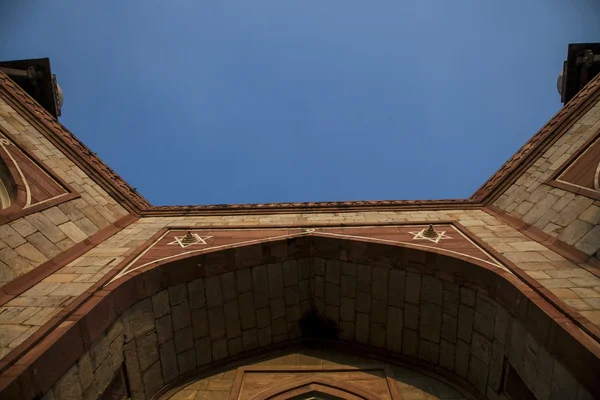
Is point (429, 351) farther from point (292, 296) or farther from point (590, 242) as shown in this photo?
point (590, 242)

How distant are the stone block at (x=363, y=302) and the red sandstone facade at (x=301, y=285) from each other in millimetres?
20

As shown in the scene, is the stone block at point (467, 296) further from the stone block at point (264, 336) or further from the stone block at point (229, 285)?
the stone block at point (229, 285)

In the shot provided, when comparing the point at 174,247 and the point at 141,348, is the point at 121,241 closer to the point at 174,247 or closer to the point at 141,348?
the point at 174,247

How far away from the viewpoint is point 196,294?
6.84m

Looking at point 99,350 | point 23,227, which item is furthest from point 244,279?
point 23,227

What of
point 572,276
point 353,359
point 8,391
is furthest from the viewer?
point 353,359

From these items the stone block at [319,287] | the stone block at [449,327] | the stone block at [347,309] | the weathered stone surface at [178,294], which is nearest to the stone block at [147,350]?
the weathered stone surface at [178,294]

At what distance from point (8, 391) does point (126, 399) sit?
241cm

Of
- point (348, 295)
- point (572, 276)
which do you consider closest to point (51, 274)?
point (348, 295)

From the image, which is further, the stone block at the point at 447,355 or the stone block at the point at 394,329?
the stone block at the point at 394,329

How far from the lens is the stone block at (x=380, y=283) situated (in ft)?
23.4

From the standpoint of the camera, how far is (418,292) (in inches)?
272

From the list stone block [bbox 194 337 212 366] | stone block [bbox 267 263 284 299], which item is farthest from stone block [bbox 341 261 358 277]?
stone block [bbox 194 337 212 366]

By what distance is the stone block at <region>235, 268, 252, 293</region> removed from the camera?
7.13 m
